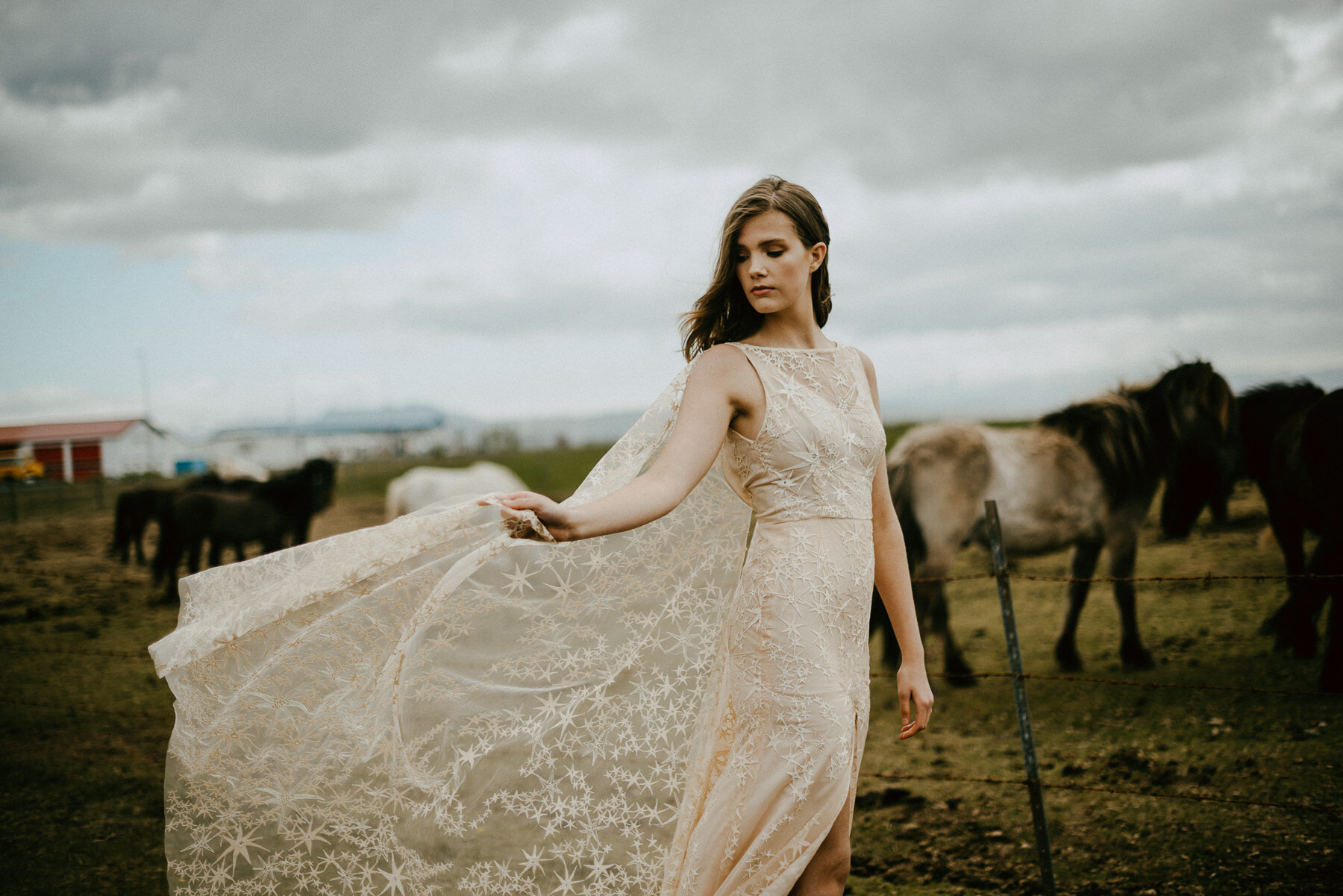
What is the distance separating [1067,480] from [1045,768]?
2.63 meters

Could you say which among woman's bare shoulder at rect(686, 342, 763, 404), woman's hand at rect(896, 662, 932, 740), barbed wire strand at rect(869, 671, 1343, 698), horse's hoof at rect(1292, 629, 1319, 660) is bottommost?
horse's hoof at rect(1292, 629, 1319, 660)

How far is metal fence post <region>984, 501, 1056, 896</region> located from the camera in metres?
2.91

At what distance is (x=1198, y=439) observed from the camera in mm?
6145

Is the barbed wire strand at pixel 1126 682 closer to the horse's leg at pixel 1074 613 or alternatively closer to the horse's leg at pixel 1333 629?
the horse's leg at pixel 1333 629

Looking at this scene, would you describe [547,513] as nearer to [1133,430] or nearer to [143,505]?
[1133,430]

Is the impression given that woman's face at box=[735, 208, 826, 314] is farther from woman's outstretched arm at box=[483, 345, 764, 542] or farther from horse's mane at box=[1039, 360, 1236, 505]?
horse's mane at box=[1039, 360, 1236, 505]

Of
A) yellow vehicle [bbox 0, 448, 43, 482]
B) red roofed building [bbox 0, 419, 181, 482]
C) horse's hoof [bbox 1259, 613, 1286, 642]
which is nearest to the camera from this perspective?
horse's hoof [bbox 1259, 613, 1286, 642]

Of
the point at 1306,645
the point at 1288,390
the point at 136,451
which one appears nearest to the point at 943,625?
the point at 1306,645

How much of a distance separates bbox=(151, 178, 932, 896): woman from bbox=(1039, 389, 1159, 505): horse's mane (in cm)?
498

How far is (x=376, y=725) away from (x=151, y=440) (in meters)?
26.8

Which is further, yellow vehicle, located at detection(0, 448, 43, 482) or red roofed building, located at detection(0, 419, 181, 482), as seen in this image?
red roofed building, located at detection(0, 419, 181, 482)

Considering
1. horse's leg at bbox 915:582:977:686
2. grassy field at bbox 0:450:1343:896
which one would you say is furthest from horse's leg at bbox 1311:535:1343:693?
horse's leg at bbox 915:582:977:686

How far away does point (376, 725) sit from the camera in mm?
2113

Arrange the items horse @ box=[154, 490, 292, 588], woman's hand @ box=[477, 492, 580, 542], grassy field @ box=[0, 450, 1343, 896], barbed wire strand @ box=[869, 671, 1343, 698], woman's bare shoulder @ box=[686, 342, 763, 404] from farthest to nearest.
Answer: horse @ box=[154, 490, 292, 588]
grassy field @ box=[0, 450, 1343, 896]
barbed wire strand @ box=[869, 671, 1343, 698]
woman's bare shoulder @ box=[686, 342, 763, 404]
woman's hand @ box=[477, 492, 580, 542]
